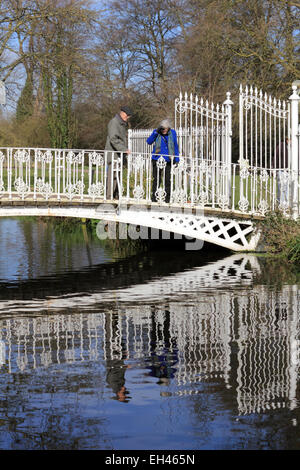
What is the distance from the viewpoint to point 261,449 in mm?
5250

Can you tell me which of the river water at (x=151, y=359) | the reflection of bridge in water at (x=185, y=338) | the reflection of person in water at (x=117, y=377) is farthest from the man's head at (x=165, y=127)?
the reflection of person in water at (x=117, y=377)

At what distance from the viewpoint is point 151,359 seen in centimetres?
767

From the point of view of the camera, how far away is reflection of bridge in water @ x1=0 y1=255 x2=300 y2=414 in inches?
273

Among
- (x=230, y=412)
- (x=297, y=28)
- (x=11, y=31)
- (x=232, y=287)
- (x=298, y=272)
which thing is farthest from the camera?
(x=297, y=28)

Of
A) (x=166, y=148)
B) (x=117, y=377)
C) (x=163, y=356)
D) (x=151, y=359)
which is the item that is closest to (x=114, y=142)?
(x=166, y=148)

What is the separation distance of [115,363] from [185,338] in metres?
1.33

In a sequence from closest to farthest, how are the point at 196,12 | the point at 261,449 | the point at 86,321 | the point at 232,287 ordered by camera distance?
the point at 261,449, the point at 86,321, the point at 232,287, the point at 196,12

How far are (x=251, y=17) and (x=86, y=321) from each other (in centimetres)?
2311

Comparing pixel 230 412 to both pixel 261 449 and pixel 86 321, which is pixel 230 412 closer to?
pixel 261 449

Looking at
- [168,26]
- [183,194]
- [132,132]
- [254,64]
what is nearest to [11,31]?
[132,132]

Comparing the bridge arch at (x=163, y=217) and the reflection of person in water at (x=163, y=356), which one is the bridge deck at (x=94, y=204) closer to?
the bridge arch at (x=163, y=217)

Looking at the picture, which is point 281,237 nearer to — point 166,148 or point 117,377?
point 166,148

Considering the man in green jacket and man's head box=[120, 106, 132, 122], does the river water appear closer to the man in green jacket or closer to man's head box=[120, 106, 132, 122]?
the man in green jacket

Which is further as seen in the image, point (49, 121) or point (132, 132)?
point (49, 121)
